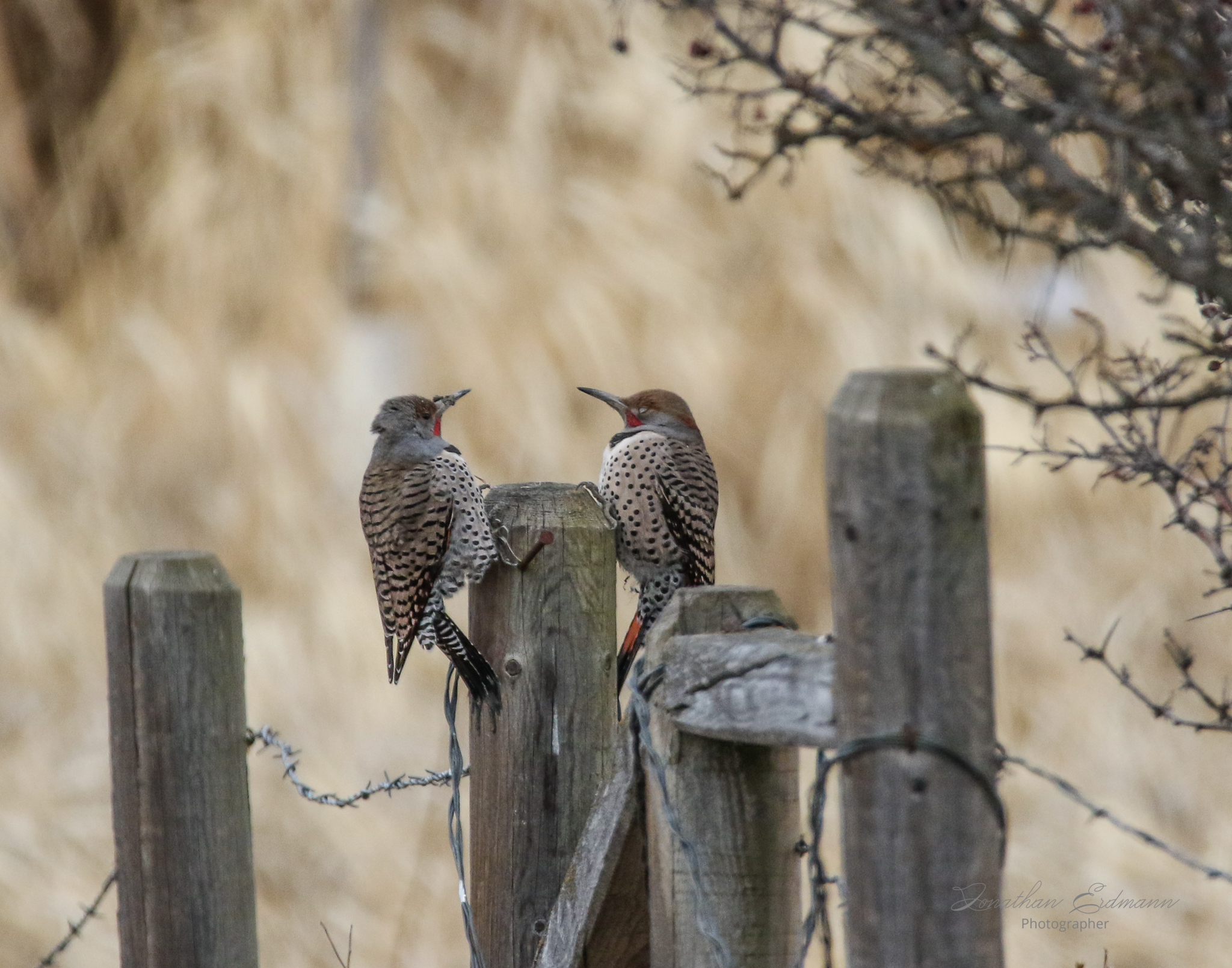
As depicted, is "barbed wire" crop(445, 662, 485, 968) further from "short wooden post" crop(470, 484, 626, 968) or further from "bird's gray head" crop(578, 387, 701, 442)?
"bird's gray head" crop(578, 387, 701, 442)

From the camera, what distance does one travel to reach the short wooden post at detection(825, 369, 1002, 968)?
128 cm

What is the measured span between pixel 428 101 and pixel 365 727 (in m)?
3.78

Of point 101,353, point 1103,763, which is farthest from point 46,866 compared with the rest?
point 1103,763

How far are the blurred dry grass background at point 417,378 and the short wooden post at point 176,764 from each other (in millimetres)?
3645

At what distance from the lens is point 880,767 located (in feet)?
4.32

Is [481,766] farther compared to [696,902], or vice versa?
[481,766]

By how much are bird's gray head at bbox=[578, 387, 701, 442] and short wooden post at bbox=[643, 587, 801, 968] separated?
1.57m

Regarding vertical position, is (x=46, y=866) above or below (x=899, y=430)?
below

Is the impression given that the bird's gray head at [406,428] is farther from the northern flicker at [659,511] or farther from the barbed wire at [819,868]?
the barbed wire at [819,868]

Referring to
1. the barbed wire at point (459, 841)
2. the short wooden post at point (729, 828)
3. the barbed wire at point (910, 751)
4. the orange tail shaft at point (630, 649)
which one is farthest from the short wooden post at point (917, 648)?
the orange tail shaft at point (630, 649)

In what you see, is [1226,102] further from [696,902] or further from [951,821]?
[696,902]

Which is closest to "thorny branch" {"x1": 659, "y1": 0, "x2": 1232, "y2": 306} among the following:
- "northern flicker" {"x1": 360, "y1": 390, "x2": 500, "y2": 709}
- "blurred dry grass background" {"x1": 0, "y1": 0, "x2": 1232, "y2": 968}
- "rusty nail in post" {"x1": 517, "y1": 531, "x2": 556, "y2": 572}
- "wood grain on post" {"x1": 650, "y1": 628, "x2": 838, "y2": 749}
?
"wood grain on post" {"x1": 650, "y1": 628, "x2": 838, "y2": 749}

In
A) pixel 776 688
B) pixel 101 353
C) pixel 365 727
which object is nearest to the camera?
pixel 776 688

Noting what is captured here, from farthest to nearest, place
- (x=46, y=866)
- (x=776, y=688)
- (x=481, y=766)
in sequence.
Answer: (x=46, y=866), (x=481, y=766), (x=776, y=688)
